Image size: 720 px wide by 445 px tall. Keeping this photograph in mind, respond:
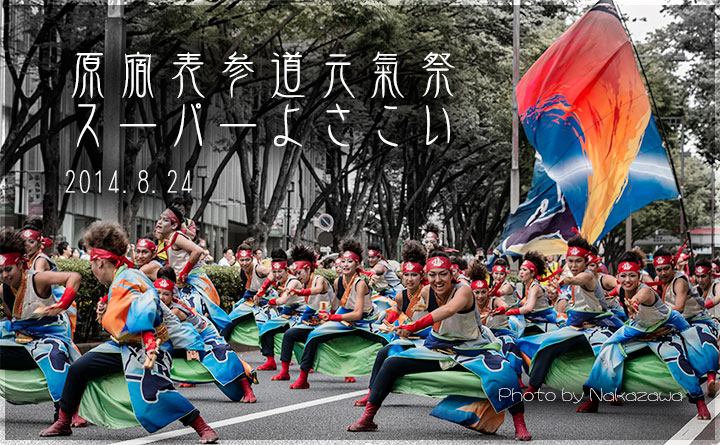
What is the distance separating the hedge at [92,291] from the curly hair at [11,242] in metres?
3.61

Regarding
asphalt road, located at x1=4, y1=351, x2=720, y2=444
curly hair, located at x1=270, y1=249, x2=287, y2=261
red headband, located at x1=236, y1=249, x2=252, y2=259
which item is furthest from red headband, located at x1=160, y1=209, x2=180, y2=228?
red headband, located at x1=236, y1=249, x2=252, y2=259

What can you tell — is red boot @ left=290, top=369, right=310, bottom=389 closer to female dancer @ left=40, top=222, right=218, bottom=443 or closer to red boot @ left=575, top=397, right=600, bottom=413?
red boot @ left=575, top=397, right=600, bottom=413

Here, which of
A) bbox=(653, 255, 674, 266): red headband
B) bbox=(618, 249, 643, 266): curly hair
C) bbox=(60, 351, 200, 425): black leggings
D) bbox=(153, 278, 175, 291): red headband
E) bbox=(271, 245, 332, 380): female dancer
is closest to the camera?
bbox=(60, 351, 200, 425): black leggings

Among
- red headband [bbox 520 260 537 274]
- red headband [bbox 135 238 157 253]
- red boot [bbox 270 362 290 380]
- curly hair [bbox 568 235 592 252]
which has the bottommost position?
red boot [bbox 270 362 290 380]

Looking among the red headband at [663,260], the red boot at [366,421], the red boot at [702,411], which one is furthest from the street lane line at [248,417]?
the red boot at [702,411]

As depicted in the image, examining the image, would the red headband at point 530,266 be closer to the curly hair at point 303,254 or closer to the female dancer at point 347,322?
the female dancer at point 347,322

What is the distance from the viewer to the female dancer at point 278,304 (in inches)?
555

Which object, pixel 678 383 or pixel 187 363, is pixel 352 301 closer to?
pixel 187 363

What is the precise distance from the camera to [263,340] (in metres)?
14.4

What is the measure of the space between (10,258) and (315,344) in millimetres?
4818

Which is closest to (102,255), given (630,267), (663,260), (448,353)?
(448,353)

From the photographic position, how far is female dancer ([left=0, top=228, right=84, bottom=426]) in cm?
856

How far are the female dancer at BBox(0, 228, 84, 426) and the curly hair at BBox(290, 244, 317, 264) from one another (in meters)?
4.92

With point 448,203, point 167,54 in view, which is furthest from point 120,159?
point 448,203
